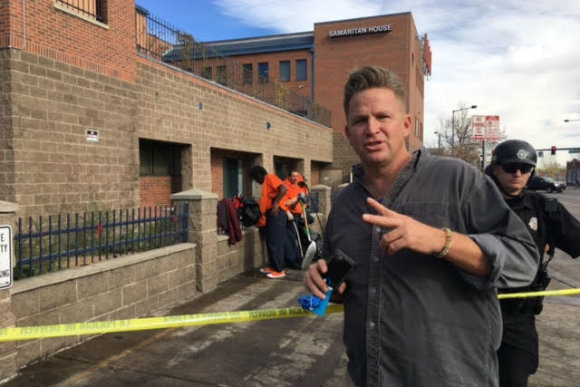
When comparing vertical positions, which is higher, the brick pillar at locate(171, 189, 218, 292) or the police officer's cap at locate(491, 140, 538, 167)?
the police officer's cap at locate(491, 140, 538, 167)

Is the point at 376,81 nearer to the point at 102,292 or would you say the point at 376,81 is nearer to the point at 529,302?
the point at 529,302

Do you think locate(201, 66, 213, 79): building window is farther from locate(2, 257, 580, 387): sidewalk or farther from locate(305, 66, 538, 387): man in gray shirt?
locate(305, 66, 538, 387): man in gray shirt

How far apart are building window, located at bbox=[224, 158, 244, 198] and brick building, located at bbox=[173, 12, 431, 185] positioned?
13562mm

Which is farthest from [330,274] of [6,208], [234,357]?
[6,208]

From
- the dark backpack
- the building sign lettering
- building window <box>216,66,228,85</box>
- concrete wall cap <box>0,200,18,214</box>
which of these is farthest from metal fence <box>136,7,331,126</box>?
the building sign lettering

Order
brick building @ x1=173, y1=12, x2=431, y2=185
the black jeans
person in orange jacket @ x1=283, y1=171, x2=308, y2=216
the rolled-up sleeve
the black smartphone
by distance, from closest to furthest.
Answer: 1. the rolled-up sleeve
2. the black smartphone
3. the black jeans
4. person in orange jacket @ x1=283, y1=171, x2=308, y2=216
5. brick building @ x1=173, y1=12, x2=431, y2=185

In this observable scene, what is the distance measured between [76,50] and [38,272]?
6182mm

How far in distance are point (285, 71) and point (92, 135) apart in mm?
33590

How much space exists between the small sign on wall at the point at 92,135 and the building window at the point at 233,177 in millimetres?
7972

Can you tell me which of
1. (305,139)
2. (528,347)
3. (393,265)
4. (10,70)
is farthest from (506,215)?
(305,139)

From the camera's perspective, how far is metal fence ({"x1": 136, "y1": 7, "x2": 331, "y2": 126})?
12.2m

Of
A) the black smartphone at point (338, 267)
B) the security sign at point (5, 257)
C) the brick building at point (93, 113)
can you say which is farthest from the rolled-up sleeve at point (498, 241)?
the brick building at point (93, 113)

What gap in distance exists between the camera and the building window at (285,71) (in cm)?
4094

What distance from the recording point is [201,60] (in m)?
14.7
